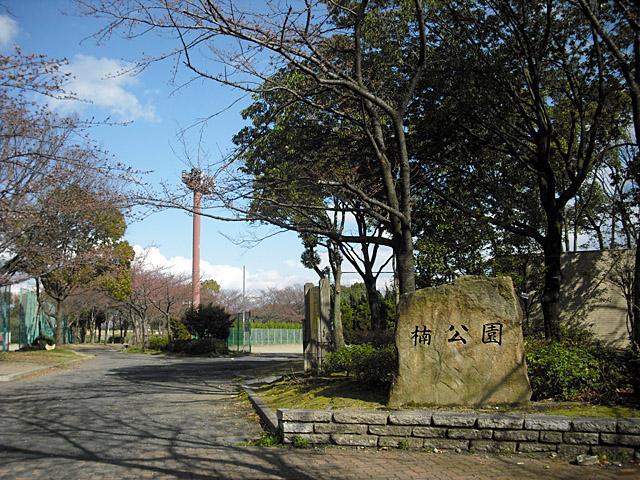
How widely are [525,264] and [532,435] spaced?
11382mm

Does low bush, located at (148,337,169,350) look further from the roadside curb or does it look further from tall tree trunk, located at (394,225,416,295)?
tall tree trunk, located at (394,225,416,295)

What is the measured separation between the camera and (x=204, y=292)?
246ft

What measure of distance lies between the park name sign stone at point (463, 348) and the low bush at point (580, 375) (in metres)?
0.55

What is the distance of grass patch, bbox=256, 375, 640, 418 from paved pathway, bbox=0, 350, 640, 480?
77 centimetres

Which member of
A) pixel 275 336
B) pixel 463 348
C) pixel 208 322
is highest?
pixel 208 322

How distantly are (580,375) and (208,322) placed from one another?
33.4 m

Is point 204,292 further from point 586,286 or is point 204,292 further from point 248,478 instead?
point 248,478

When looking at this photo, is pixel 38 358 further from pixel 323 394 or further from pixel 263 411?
pixel 323 394

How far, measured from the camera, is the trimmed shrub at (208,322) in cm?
3975

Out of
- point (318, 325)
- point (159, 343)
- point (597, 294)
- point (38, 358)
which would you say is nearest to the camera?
point (318, 325)

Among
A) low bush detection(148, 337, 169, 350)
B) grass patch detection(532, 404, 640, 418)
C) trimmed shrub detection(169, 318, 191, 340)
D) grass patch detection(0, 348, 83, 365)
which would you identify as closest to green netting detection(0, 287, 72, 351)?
grass patch detection(0, 348, 83, 365)

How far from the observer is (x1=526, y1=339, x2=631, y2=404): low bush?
321 inches

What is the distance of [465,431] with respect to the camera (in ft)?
23.7


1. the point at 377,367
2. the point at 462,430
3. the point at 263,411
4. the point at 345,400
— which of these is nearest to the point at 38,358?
the point at 263,411
